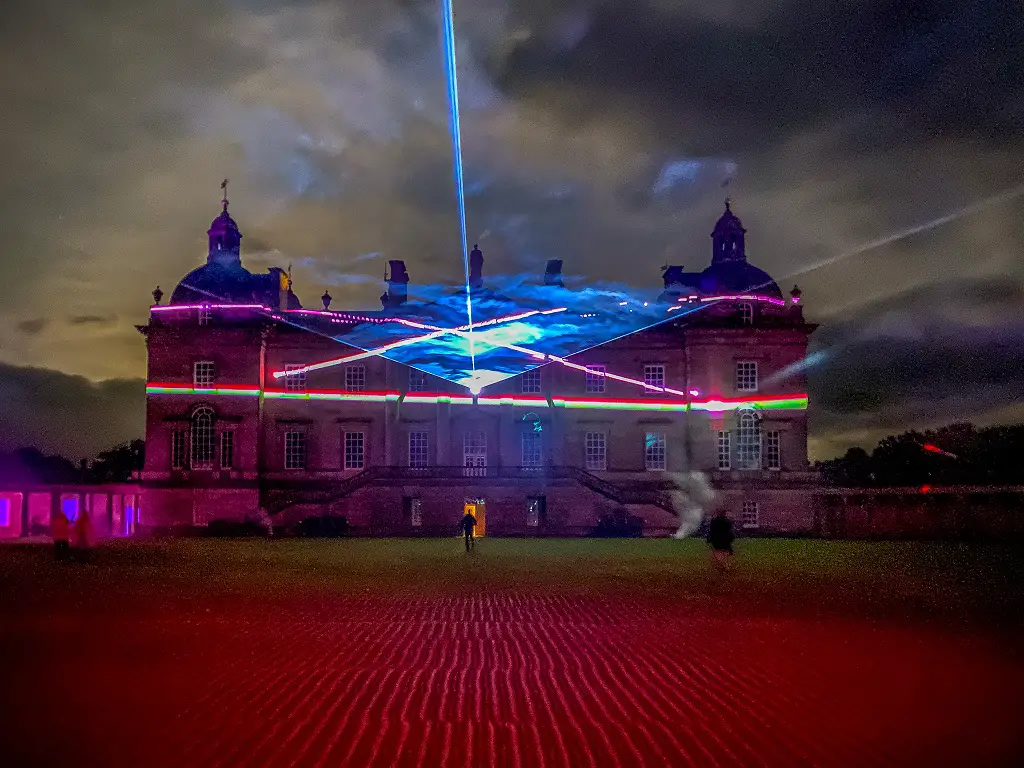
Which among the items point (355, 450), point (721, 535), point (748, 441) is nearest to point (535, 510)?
point (355, 450)

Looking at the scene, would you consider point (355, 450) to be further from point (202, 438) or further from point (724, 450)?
point (724, 450)

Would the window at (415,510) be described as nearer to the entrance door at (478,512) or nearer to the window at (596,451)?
the entrance door at (478,512)

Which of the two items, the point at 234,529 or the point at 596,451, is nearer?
the point at 234,529

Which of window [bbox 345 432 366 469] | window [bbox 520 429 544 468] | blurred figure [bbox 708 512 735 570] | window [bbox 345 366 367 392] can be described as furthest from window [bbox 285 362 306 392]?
blurred figure [bbox 708 512 735 570]

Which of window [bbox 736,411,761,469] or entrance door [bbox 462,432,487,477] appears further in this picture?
window [bbox 736,411,761,469]

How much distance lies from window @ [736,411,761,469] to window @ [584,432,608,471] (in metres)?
7.78

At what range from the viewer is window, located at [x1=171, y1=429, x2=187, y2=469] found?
52.8 metres

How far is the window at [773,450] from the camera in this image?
54.3 metres

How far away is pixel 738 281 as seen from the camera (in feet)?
186

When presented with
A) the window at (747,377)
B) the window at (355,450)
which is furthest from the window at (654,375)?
the window at (355,450)

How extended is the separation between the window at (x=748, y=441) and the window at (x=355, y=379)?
72.6 feet

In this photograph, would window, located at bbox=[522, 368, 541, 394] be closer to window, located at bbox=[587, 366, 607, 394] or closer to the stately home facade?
the stately home facade

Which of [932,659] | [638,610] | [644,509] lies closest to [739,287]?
[644,509]

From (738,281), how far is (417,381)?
20.4 metres
